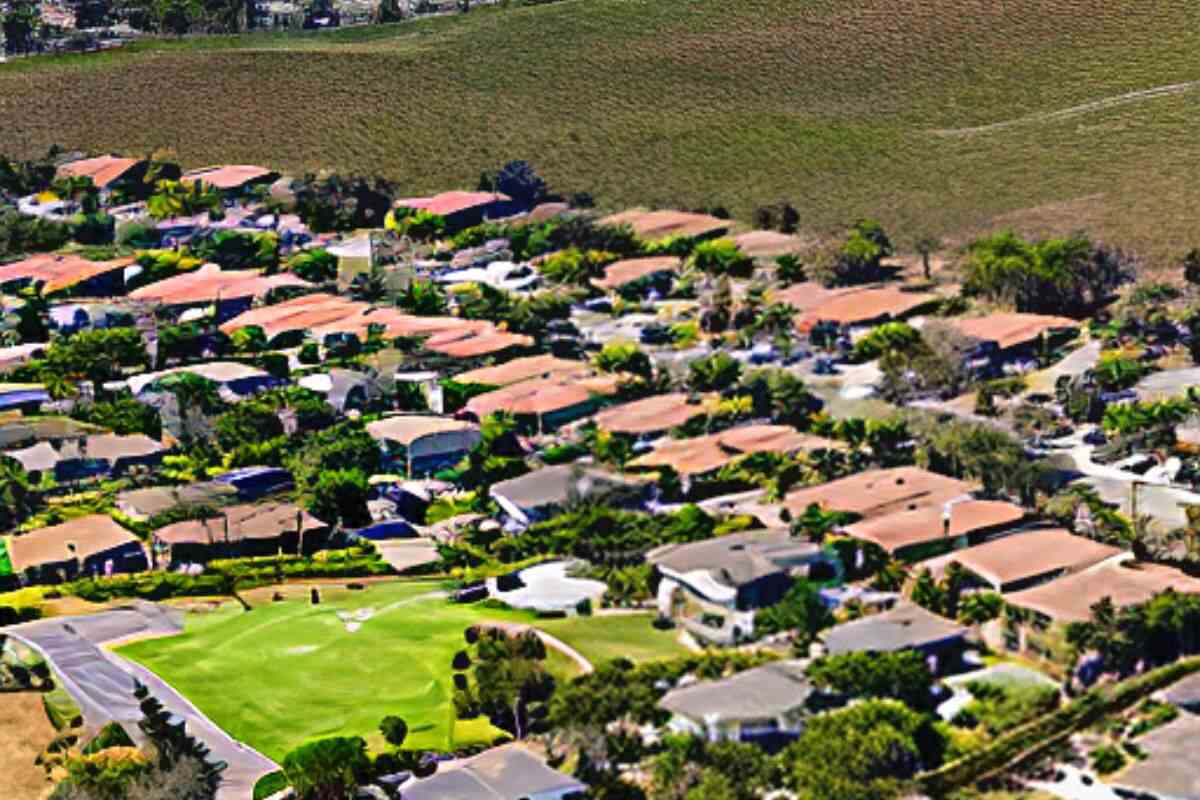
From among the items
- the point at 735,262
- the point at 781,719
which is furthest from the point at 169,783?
the point at 735,262

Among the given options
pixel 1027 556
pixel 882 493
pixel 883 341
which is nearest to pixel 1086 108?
pixel 883 341

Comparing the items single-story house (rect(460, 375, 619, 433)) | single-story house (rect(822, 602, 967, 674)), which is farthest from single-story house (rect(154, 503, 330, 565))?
single-story house (rect(822, 602, 967, 674))

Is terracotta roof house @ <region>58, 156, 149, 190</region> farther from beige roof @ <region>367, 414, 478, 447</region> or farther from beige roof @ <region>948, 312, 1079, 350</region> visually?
beige roof @ <region>948, 312, 1079, 350</region>

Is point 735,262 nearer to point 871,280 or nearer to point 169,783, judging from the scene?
point 871,280

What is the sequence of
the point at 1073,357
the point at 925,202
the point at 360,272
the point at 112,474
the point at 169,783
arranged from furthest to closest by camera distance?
the point at 925,202 → the point at 360,272 → the point at 1073,357 → the point at 112,474 → the point at 169,783

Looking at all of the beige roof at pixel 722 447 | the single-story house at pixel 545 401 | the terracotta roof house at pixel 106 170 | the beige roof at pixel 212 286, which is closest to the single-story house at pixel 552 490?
the beige roof at pixel 722 447

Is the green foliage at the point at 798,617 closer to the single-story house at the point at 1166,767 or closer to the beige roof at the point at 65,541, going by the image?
the single-story house at the point at 1166,767

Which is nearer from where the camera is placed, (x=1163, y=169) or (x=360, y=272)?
(x=360, y=272)
